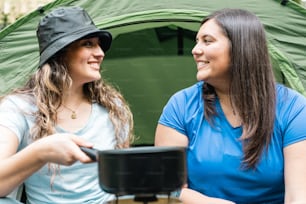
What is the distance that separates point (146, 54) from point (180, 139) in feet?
3.18

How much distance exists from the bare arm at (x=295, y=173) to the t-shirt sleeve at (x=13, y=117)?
71 centimetres

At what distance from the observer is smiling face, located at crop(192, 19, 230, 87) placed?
5.59 ft

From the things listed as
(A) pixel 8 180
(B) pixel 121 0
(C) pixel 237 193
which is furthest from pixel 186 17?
(A) pixel 8 180

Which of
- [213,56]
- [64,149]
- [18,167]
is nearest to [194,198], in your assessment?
[213,56]

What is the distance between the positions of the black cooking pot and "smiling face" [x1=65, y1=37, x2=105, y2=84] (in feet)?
2.92

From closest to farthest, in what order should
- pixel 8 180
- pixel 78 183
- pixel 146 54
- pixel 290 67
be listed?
1. pixel 8 180
2. pixel 78 183
3. pixel 290 67
4. pixel 146 54

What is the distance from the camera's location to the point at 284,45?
7.03ft

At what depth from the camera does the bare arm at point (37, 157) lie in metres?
0.98

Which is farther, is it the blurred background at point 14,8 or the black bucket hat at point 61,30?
the blurred background at point 14,8

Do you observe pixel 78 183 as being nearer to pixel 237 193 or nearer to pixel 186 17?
pixel 237 193

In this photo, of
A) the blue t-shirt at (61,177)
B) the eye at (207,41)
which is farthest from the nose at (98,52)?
the eye at (207,41)

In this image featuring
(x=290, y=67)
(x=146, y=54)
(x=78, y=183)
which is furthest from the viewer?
(x=146, y=54)

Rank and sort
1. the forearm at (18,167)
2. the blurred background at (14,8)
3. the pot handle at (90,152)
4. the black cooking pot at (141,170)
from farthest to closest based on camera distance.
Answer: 1. the blurred background at (14,8)
2. the forearm at (18,167)
3. the pot handle at (90,152)
4. the black cooking pot at (141,170)

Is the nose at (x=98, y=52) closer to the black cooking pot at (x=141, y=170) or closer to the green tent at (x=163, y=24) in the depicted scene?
the green tent at (x=163, y=24)
